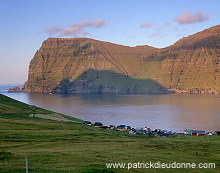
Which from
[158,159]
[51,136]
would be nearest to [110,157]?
[158,159]

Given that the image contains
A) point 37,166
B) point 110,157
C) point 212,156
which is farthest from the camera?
point 212,156

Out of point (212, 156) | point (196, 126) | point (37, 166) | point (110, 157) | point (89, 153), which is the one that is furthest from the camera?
point (196, 126)

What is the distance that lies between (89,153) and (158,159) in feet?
25.1

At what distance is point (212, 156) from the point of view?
125ft

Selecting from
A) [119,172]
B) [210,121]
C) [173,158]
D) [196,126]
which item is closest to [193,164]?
[173,158]

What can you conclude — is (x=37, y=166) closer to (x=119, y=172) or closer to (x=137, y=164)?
(x=119, y=172)

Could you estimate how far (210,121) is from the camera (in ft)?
391

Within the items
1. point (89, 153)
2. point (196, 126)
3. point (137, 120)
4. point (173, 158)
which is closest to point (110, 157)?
point (89, 153)

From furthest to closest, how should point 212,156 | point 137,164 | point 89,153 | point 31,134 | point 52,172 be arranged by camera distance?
1. point 31,134
2. point 212,156
3. point 89,153
4. point 137,164
5. point 52,172

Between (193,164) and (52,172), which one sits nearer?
(52,172)

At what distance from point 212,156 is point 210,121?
85.5 m

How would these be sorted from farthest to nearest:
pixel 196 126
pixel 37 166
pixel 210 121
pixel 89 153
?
pixel 210 121 < pixel 196 126 < pixel 89 153 < pixel 37 166

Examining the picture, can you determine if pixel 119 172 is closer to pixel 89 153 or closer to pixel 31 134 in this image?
pixel 89 153

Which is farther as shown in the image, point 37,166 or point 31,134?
point 31,134
